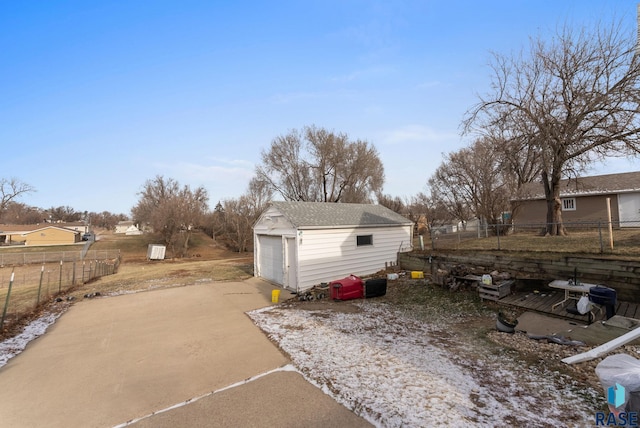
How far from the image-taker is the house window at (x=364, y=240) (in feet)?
41.5

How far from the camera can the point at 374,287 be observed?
9359mm

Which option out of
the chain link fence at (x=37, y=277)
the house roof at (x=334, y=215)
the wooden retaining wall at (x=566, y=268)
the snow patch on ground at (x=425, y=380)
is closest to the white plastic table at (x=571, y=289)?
→ the wooden retaining wall at (x=566, y=268)

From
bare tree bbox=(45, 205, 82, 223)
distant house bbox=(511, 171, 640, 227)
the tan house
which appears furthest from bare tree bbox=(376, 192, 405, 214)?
bare tree bbox=(45, 205, 82, 223)

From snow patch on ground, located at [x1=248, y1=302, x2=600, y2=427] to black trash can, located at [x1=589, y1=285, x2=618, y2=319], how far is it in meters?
2.96

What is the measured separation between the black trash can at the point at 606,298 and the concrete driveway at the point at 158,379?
5.80 metres

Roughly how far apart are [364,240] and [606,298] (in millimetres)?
8070

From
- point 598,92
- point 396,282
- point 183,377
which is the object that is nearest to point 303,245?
point 396,282

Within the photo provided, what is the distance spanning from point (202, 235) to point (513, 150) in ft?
134

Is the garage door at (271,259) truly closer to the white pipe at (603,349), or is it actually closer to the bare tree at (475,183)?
the white pipe at (603,349)

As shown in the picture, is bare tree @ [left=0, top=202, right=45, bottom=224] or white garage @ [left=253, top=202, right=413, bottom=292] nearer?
white garage @ [left=253, top=202, right=413, bottom=292]

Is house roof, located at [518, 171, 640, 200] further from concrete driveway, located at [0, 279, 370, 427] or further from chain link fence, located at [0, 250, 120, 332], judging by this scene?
chain link fence, located at [0, 250, 120, 332]

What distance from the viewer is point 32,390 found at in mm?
4258

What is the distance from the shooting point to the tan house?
50.6 metres

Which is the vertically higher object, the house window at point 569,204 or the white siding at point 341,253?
the house window at point 569,204
